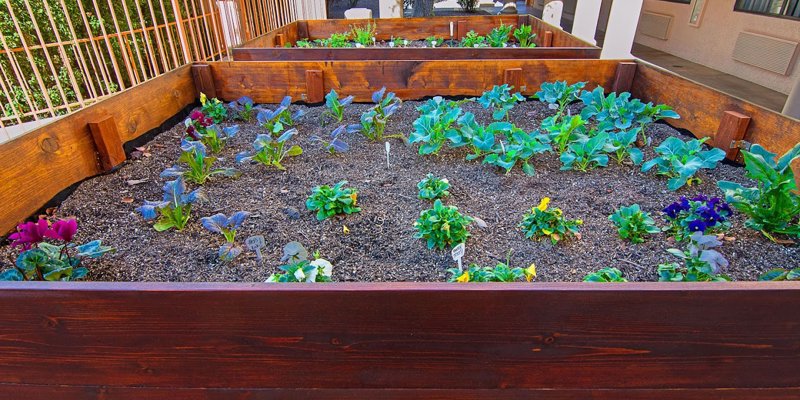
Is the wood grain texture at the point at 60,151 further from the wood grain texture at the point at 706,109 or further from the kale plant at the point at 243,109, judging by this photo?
the wood grain texture at the point at 706,109

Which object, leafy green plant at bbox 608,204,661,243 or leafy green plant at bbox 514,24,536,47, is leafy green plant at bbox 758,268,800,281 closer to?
leafy green plant at bbox 608,204,661,243

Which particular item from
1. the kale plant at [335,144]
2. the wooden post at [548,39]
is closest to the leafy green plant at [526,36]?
the wooden post at [548,39]

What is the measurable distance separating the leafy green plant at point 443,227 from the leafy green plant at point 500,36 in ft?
10.4

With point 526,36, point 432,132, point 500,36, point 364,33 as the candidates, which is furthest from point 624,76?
point 364,33

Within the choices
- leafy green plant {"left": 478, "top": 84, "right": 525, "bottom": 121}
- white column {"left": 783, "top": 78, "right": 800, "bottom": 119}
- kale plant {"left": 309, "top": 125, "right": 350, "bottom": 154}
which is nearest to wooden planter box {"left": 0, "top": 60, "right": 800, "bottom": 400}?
kale plant {"left": 309, "top": 125, "right": 350, "bottom": 154}

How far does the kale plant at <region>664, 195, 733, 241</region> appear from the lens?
115cm

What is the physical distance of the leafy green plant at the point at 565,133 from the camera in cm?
169

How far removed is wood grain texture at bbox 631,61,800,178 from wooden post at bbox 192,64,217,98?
2322 millimetres

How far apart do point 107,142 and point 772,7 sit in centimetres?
706
